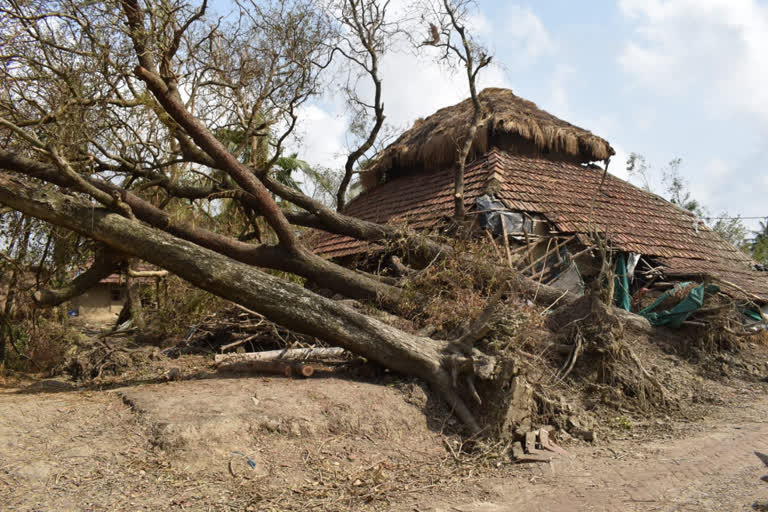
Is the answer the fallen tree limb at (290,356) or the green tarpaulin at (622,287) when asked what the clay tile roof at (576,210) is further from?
the fallen tree limb at (290,356)

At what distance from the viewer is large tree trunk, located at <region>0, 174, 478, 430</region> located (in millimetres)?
5621

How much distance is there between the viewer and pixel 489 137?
11.4 metres

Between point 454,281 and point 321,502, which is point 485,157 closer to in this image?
point 454,281

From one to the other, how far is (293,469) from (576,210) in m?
7.93

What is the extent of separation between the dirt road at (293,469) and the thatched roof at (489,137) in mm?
7284

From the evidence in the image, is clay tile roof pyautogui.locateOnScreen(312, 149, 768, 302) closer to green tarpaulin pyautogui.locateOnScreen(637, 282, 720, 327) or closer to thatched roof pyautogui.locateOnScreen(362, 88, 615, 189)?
thatched roof pyautogui.locateOnScreen(362, 88, 615, 189)

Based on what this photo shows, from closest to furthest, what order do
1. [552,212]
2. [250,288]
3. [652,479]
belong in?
[652,479]
[250,288]
[552,212]

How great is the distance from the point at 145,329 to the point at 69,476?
18.8 feet

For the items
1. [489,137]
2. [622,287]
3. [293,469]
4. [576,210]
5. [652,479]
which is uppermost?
[489,137]

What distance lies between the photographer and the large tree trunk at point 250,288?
5.62m

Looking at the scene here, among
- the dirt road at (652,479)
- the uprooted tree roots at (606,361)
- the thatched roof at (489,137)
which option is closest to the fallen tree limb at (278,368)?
the dirt road at (652,479)

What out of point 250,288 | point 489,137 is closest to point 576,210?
point 489,137

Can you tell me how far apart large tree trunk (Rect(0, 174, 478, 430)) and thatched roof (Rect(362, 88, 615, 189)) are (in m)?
5.91

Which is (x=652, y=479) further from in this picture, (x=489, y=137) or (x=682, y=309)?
(x=489, y=137)
